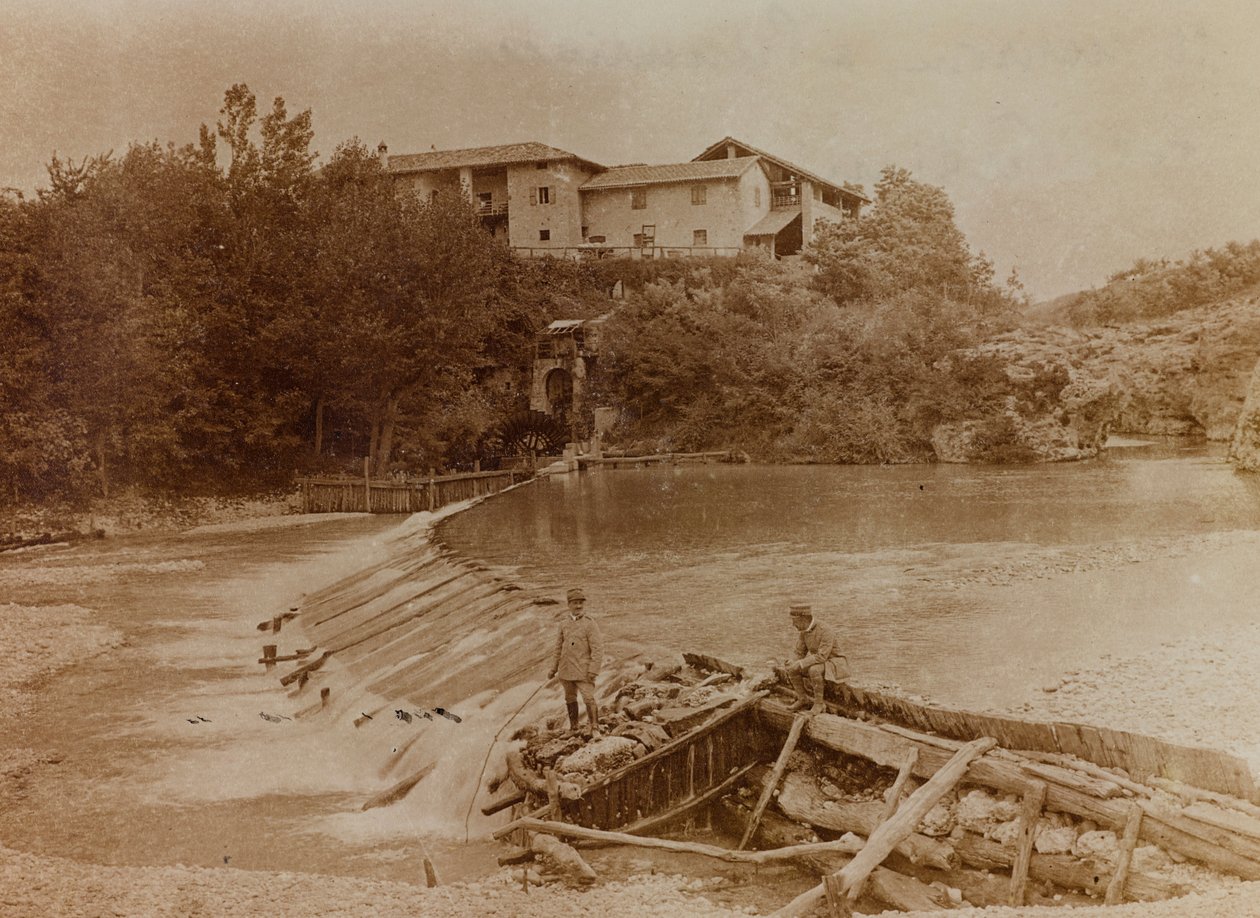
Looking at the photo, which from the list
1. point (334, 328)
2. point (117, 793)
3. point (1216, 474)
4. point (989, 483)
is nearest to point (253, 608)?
point (117, 793)

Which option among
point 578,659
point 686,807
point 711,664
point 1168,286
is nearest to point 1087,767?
point 686,807

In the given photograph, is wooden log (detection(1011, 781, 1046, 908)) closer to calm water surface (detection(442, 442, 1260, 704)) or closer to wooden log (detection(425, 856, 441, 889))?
calm water surface (detection(442, 442, 1260, 704))

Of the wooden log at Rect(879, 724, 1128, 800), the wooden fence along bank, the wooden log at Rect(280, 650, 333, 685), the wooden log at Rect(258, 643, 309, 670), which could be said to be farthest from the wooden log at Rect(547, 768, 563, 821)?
the wooden fence along bank

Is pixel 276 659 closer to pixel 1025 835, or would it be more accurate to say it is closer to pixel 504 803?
pixel 504 803

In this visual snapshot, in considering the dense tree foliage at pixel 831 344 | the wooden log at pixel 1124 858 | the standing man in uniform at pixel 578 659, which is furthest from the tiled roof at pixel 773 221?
the wooden log at pixel 1124 858

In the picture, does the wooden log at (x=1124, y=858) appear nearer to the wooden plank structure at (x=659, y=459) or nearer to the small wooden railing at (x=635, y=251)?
the wooden plank structure at (x=659, y=459)

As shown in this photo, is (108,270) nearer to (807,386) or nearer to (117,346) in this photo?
(117,346)
